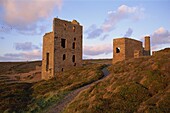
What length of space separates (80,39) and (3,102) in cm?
2320

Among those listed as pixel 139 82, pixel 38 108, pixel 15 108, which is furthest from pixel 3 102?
pixel 139 82

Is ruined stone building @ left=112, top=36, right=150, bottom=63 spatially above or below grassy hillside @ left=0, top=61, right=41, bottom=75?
above

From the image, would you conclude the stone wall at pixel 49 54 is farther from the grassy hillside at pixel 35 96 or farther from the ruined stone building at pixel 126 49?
the ruined stone building at pixel 126 49

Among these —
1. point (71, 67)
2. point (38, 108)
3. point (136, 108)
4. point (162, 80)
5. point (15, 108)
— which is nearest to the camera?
point (136, 108)

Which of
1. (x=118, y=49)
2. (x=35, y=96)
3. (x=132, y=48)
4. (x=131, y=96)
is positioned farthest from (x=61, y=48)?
(x=131, y=96)

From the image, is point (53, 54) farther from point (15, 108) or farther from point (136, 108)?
point (136, 108)

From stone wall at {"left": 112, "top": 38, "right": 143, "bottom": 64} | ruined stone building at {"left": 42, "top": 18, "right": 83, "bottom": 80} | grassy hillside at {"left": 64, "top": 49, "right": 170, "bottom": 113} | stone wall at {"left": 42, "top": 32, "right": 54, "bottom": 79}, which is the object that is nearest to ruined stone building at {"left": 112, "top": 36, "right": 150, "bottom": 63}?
stone wall at {"left": 112, "top": 38, "right": 143, "bottom": 64}

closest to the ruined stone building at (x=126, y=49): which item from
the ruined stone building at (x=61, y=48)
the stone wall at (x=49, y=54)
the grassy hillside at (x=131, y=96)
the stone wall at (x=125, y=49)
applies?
the stone wall at (x=125, y=49)

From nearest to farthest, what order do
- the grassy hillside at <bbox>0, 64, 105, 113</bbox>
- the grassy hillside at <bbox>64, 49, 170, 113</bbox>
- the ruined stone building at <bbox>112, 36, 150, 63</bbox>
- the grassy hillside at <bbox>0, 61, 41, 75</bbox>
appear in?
the grassy hillside at <bbox>64, 49, 170, 113</bbox>, the grassy hillside at <bbox>0, 64, 105, 113</bbox>, the ruined stone building at <bbox>112, 36, 150, 63</bbox>, the grassy hillside at <bbox>0, 61, 41, 75</bbox>

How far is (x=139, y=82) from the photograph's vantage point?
17.9m

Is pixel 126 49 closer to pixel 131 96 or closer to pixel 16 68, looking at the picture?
pixel 131 96

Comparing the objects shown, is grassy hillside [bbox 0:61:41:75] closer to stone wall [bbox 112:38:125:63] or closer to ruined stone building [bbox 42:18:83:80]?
ruined stone building [bbox 42:18:83:80]

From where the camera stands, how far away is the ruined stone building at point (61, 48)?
129 feet

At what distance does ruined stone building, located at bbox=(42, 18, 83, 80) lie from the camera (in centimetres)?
3934
